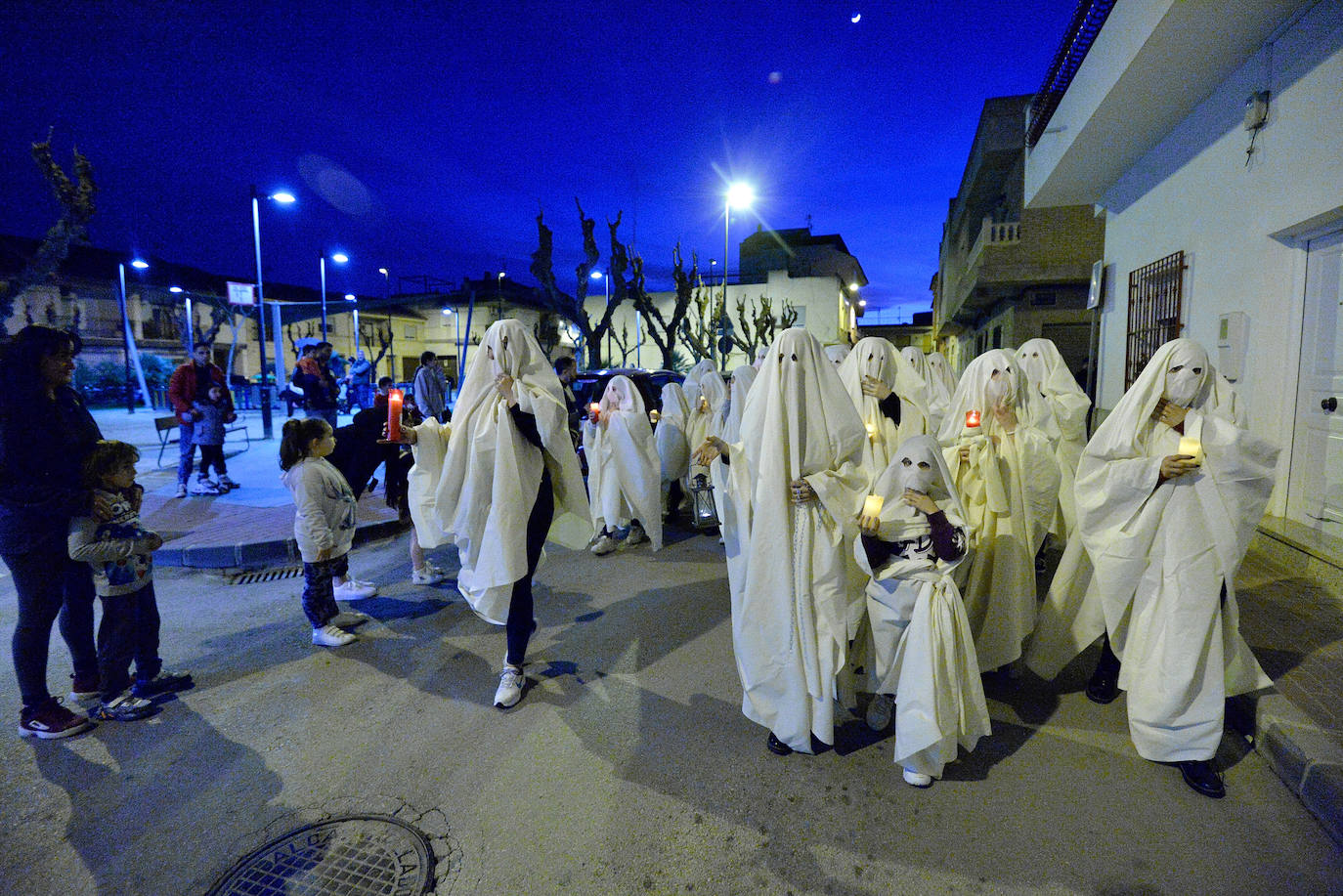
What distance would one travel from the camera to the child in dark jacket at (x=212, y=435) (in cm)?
834

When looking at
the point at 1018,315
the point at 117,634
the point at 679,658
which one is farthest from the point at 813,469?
the point at 1018,315

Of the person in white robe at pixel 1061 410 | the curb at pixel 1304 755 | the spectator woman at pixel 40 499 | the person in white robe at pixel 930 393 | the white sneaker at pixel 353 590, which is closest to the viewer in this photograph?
the curb at pixel 1304 755

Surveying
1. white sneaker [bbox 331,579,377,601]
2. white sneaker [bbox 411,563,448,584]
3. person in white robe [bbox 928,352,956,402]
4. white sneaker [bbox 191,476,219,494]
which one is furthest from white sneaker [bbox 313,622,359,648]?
person in white robe [bbox 928,352,956,402]

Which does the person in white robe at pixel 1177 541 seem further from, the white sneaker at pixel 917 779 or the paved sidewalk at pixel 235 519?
the paved sidewalk at pixel 235 519

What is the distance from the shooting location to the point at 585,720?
3461 mm

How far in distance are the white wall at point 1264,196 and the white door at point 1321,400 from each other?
9 cm

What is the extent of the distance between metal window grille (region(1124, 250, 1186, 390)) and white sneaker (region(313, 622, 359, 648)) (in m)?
8.42

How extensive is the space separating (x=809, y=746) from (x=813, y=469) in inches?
52.9

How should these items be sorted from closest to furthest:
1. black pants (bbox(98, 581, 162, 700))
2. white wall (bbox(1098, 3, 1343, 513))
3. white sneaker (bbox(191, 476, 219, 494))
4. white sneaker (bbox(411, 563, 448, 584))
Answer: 1. black pants (bbox(98, 581, 162, 700))
2. white wall (bbox(1098, 3, 1343, 513))
3. white sneaker (bbox(411, 563, 448, 584))
4. white sneaker (bbox(191, 476, 219, 494))

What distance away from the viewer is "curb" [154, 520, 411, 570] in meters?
6.15

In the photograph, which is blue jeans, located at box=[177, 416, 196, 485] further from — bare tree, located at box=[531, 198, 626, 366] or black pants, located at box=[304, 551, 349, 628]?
bare tree, located at box=[531, 198, 626, 366]

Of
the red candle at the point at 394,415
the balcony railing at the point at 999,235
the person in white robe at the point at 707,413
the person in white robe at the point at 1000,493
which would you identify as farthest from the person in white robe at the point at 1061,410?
the balcony railing at the point at 999,235

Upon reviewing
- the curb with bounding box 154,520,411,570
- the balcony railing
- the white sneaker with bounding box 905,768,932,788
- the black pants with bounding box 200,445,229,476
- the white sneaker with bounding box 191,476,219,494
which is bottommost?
the white sneaker with bounding box 905,768,932,788

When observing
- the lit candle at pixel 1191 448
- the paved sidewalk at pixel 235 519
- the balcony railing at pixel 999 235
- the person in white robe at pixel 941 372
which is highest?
the balcony railing at pixel 999 235
